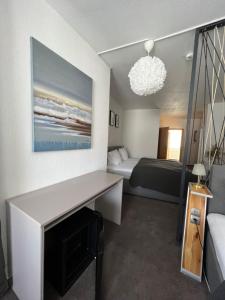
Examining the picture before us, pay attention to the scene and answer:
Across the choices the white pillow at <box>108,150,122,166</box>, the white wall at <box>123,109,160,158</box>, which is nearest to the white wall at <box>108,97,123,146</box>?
the white wall at <box>123,109,160,158</box>

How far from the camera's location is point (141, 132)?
523 cm

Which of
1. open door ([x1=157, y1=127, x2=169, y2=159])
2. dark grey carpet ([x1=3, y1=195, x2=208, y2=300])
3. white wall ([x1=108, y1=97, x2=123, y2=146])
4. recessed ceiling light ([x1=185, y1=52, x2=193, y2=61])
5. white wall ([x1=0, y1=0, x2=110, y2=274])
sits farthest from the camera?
open door ([x1=157, y1=127, x2=169, y2=159])

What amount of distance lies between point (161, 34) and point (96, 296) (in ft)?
8.32

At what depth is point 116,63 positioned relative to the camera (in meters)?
2.18

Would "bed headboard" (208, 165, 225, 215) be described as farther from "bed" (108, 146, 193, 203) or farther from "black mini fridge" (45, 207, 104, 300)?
"bed" (108, 146, 193, 203)

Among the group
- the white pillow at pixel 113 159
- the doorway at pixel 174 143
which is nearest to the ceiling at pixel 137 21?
the white pillow at pixel 113 159

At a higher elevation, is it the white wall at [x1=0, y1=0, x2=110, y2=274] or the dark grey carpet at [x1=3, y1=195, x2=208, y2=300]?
the white wall at [x1=0, y1=0, x2=110, y2=274]

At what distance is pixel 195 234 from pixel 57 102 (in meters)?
1.84

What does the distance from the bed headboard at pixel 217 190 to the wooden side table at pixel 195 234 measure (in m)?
0.08

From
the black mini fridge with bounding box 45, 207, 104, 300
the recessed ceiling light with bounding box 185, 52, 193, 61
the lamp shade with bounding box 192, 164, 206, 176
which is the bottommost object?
the black mini fridge with bounding box 45, 207, 104, 300

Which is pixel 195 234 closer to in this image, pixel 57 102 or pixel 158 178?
pixel 158 178

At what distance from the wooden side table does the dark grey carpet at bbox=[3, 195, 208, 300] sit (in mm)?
94

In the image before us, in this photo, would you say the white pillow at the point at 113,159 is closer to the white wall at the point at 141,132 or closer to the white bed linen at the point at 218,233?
the white wall at the point at 141,132

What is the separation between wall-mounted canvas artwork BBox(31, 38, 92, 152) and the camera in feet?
3.94
